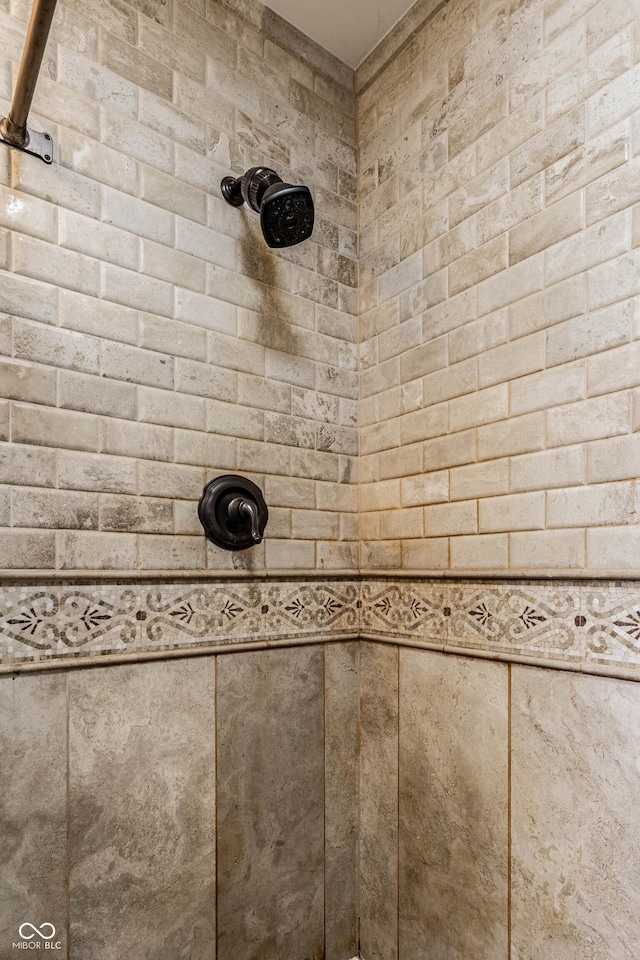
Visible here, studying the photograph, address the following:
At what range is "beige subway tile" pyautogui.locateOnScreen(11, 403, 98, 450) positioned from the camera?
1.11 meters

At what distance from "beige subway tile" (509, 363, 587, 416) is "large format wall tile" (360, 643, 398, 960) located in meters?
0.72

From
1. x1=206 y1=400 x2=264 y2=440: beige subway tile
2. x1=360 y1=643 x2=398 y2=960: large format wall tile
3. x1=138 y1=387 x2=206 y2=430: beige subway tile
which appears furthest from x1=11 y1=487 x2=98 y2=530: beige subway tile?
x1=360 y1=643 x2=398 y2=960: large format wall tile

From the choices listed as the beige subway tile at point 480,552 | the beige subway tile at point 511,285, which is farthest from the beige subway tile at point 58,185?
the beige subway tile at point 480,552

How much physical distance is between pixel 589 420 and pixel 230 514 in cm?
81

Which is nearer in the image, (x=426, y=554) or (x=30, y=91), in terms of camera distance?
(x=30, y=91)

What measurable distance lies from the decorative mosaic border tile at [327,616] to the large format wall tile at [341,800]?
120mm

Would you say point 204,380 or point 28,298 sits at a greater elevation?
point 28,298

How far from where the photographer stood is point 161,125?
4.42 feet

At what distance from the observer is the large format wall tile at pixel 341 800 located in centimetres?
153

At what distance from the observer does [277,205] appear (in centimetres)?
128

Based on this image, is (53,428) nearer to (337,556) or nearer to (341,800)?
(337,556)

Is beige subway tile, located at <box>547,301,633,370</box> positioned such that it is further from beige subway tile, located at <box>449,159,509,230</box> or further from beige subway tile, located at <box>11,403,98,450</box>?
beige subway tile, located at <box>11,403,98,450</box>

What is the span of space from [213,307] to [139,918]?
140 centimetres
